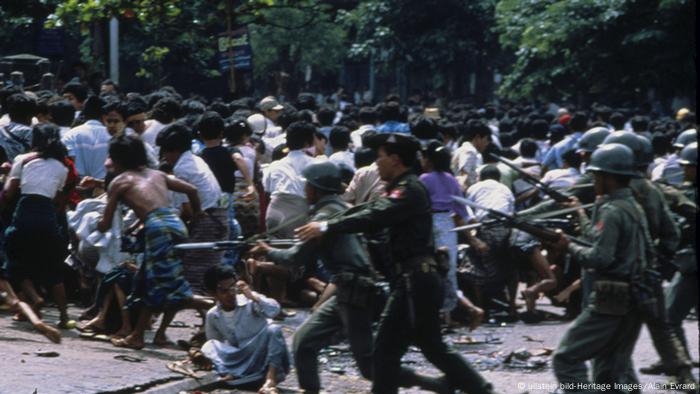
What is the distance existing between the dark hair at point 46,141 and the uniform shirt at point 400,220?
3.29 metres

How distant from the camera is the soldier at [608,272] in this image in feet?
25.6

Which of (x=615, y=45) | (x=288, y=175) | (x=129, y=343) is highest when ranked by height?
(x=615, y=45)

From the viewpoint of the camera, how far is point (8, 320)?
36.6ft

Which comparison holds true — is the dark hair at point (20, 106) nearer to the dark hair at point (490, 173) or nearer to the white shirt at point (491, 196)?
the white shirt at point (491, 196)

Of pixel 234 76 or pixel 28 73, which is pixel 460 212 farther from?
pixel 28 73

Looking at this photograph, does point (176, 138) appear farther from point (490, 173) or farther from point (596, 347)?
point (596, 347)

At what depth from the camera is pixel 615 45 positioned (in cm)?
2817

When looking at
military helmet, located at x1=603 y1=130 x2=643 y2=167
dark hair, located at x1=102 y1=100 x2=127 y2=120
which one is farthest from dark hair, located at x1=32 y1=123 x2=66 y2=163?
military helmet, located at x1=603 y1=130 x2=643 y2=167

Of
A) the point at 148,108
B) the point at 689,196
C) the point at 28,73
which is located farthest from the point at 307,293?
the point at 28,73

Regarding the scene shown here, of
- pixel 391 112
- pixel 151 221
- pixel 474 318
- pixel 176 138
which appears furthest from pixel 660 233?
pixel 391 112

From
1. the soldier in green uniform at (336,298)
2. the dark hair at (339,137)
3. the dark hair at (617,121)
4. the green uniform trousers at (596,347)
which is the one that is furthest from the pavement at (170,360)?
the dark hair at (617,121)

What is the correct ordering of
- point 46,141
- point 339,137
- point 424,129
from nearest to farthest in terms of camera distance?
point 46,141, point 424,129, point 339,137

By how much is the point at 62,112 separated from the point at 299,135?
6.52ft

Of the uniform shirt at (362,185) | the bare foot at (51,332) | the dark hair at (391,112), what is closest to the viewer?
the bare foot at (51,332)
